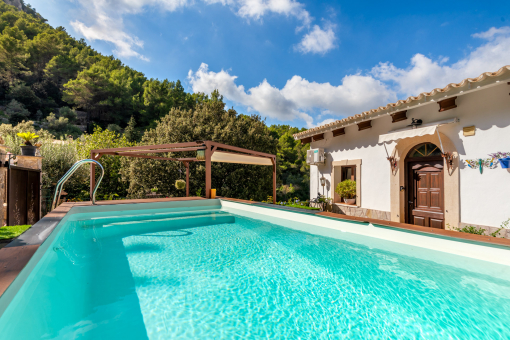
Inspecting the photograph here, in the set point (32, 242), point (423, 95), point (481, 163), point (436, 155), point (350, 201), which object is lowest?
point (350, 201)

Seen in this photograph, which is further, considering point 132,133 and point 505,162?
point 132,133

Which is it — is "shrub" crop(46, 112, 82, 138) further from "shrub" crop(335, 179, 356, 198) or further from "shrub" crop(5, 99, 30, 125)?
"shrub" crop(335, 179, 356, 198)

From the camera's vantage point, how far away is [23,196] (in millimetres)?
6547

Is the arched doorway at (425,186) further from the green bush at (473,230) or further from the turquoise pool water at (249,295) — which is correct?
the turquoise pool water at (249,295)

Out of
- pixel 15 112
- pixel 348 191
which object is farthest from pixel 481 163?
pixel 15 112

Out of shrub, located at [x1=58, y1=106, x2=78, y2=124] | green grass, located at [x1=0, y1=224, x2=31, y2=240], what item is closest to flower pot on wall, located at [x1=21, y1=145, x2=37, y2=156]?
green grass, located at [x1=0, y1=224, x2=31, y2=240]

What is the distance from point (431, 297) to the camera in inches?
111

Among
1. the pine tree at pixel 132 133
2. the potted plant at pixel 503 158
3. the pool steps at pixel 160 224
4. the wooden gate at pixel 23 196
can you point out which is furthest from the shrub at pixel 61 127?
the potted plant at pixel 503 158

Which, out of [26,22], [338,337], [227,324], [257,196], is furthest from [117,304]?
[26,22]

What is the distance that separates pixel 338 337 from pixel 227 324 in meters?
1.07

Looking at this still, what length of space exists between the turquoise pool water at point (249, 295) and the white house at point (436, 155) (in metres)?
2.98

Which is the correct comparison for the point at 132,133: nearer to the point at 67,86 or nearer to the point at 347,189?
the point at 67,86

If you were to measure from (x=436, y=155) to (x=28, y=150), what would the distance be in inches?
495

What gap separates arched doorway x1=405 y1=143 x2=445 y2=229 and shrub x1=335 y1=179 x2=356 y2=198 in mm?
2043
